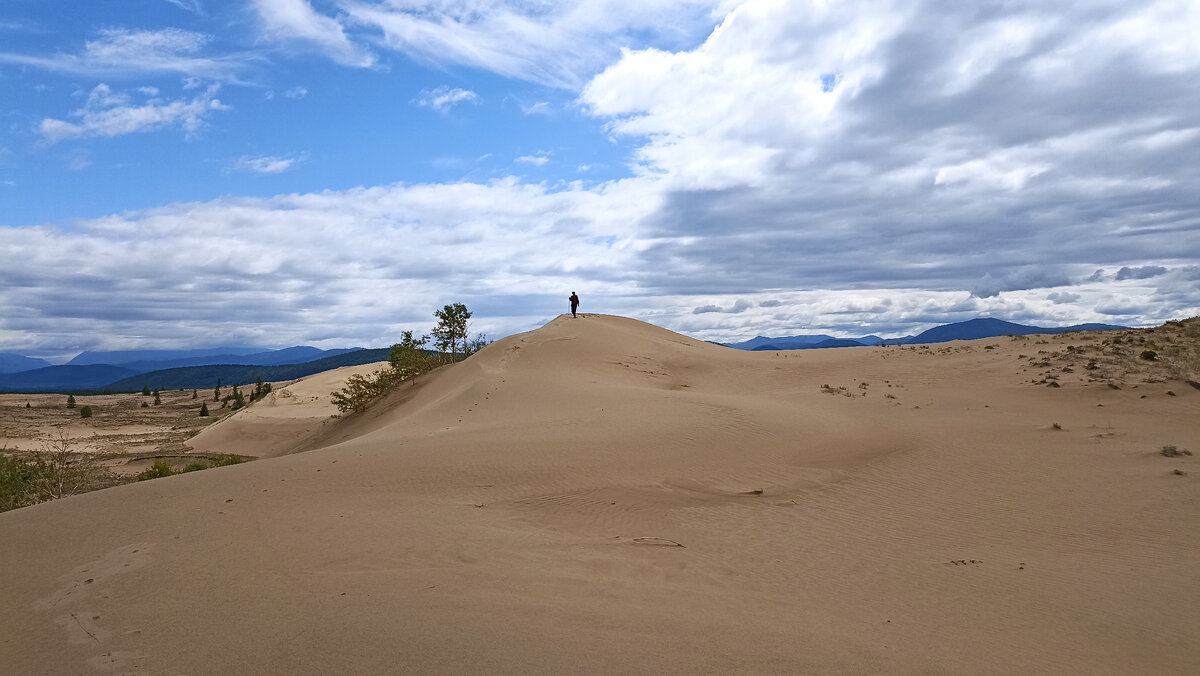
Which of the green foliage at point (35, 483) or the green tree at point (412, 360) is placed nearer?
the green foliage at point (35, 483)

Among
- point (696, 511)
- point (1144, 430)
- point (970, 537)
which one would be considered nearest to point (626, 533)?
point (696, 511)

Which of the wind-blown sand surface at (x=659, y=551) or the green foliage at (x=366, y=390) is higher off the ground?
the green foliage at (x=366, y=390)

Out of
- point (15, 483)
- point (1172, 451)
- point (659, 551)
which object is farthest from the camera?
point (15, 483)

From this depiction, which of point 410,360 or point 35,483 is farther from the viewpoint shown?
point 410,360

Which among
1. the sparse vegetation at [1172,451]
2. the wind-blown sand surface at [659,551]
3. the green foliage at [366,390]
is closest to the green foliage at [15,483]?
the wind-blown sand surface at [659,551]

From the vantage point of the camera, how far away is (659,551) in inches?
302

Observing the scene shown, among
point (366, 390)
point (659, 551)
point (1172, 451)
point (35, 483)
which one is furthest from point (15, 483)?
point (1172, 451)

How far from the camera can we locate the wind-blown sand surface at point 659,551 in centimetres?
480

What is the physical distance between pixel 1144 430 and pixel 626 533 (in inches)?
458

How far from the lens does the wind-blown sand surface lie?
4.80 m

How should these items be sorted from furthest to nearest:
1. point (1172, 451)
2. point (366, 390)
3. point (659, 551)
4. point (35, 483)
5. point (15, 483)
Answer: point (366, 390) < point (35, 483) < point (15, 483) < point (1172, 451) < point (659, 551)

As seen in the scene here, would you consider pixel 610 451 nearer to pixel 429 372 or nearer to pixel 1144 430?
pixel 1144 430

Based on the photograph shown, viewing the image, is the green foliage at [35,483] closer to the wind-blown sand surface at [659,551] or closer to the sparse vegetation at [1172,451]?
the wind-blown sand surface at [659,551]

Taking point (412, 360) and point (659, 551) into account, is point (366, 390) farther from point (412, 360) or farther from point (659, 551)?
point (659, 551)
